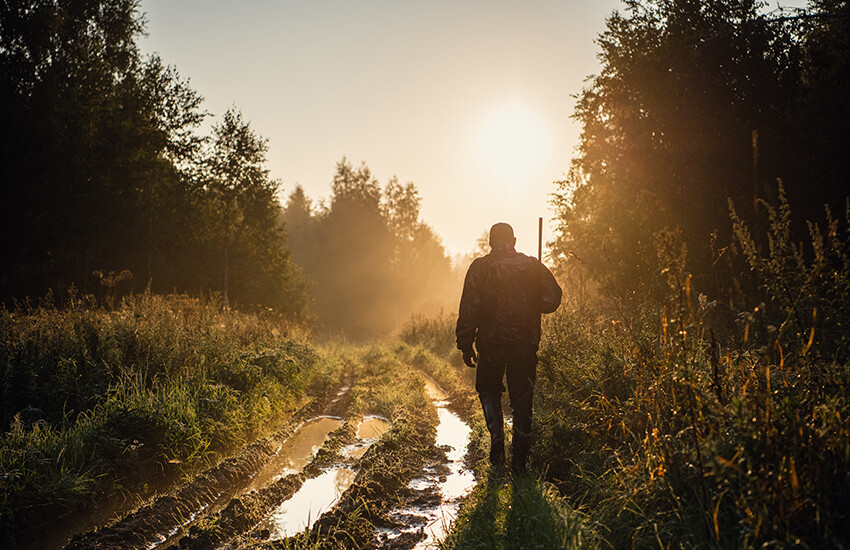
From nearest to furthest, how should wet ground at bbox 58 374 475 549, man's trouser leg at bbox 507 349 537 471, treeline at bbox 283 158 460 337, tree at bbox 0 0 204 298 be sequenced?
wet ground at bbox 58 374 475 549, man's trouser leg at bbox 507 349 537 471, tree at bbox 0 0 204 298, treeline at bbox 283 158 460 337

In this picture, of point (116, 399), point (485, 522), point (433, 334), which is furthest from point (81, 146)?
point (485, 522)

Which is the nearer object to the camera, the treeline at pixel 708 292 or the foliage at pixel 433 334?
the treeline at pixel 708 292

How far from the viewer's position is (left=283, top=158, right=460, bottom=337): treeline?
59.3 m

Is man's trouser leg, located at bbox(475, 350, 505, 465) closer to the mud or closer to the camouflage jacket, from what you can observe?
the camouflage jacket

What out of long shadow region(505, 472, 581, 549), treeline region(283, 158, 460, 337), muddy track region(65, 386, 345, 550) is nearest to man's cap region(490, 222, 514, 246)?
long shadow region(505, 472, 581, 549)

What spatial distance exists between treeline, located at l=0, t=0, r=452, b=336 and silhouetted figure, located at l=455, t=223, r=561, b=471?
13.4 metres

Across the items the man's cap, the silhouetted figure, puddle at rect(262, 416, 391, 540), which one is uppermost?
the man's cap

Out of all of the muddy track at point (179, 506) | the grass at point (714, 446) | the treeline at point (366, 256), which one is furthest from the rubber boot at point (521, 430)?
the treeline at point (366, 256)

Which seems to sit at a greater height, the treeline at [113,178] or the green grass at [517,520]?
the treeline at [113,178]

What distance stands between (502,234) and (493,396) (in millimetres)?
1681

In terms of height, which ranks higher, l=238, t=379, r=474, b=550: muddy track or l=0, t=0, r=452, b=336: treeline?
l=0, t=0, r=452, b=336: treeline

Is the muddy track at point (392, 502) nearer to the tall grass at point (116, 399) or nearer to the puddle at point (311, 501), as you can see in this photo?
the puddle at point (311, 501)

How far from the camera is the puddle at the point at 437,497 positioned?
4668 millimetres

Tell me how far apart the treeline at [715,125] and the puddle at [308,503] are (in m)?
7.31
